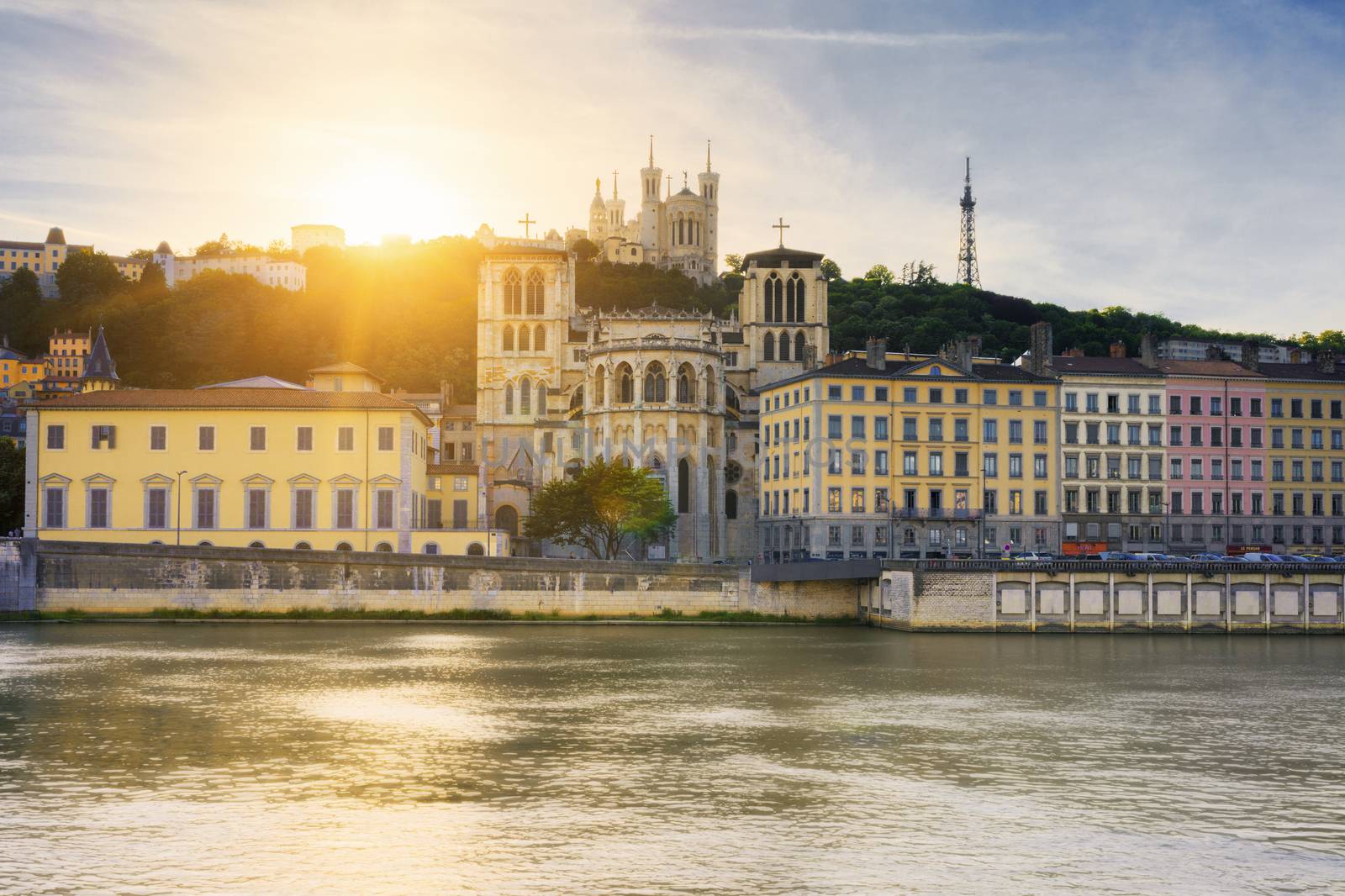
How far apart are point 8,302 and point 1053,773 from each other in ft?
574

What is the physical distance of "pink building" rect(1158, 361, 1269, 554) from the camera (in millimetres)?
83688

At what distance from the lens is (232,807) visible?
979 inches

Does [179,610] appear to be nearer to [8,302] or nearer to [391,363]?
[391,363]

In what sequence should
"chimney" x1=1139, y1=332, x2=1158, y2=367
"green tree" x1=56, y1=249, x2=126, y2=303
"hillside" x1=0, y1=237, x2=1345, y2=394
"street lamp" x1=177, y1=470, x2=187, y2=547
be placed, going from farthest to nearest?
"green tree" x1=56, y1=249, x2=126, y2=303 < "hillside" x1=0, y1=237, x2=1345, y2=394 < "chimney" x1=1139, y1=332, x2=1158, y2=367 < "street lamp" x1=177, y1=470, x2=187, y2=547

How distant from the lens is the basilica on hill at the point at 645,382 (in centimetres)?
9838

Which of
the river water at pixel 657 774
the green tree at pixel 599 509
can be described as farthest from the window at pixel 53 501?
the green tree at pixel 599 509

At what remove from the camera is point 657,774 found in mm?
28531

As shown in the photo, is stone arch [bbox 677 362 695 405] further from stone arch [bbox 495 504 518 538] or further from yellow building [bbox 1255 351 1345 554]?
yellow building [bbox 1255 351 1345 554]

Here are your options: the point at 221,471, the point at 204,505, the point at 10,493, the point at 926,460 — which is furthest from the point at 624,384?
the point at 10,493

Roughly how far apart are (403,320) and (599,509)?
6714cm

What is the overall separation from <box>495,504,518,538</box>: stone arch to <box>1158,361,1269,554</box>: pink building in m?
42.7

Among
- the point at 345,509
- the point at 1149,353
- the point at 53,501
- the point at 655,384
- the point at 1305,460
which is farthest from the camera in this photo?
the point at 655,384

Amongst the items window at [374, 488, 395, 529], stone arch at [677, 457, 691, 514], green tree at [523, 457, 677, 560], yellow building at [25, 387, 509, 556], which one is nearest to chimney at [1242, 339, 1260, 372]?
stone arch at [677, 457, 691, 514]

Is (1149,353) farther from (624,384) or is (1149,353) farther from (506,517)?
(506,517)
